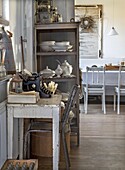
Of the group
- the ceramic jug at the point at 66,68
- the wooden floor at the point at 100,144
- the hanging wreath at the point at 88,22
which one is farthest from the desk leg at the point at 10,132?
the hanging wreath at the point at 88,22

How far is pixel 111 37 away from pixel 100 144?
4.85 meters

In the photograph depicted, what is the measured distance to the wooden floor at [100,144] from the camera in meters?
3.63

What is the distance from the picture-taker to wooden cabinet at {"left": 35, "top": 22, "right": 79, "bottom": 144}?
4359 mm

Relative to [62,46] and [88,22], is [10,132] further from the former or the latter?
[88,22]

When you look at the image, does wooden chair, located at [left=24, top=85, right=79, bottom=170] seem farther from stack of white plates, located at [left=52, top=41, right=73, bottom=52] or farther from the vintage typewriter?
stack of white plates, located at [left=52, top=41, right=73, bottom=52]

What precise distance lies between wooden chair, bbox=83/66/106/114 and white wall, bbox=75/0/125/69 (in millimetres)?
1644

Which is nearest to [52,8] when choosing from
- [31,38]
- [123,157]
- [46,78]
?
[31,38]

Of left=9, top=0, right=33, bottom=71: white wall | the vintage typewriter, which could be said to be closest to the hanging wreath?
left=9, top=0, right=33, bottom=71: white wall

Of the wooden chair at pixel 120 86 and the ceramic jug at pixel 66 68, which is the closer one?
the ceramic jug at pixel 66 68

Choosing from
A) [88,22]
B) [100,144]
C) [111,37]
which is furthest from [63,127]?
[111,37]

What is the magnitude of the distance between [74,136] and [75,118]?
0.83 feet

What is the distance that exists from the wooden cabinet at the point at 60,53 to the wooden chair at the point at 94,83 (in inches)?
77.5

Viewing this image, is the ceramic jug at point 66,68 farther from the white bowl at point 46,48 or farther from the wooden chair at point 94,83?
the wooden chair at point 94,83

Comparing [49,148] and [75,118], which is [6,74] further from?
[75,118]
